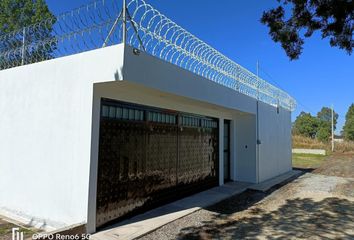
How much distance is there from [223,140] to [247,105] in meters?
1.61

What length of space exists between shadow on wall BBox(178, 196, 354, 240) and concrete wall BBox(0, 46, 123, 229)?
2.32 m

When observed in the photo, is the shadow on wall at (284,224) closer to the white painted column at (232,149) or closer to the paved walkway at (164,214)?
the paved walkway at (164,214)

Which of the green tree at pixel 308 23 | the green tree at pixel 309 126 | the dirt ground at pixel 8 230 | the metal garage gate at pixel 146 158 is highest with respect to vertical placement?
the green tree at pixel 309 126

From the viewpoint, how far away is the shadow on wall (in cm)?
523

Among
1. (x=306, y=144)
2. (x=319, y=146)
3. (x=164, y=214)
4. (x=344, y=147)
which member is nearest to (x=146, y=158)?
(x=164, y=214)

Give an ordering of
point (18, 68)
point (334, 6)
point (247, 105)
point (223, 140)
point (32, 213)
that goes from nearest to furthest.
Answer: point (334, 6)
point (32, 213)
point (18, 68)
point (247, 105)
point (223, 140)

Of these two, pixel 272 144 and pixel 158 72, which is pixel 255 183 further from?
pixel 158 72

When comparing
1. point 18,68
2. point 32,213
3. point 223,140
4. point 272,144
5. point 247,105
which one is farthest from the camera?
point 272,144

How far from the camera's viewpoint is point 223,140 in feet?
34.5

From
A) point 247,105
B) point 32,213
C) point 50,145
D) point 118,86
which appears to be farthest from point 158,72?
point 247,105

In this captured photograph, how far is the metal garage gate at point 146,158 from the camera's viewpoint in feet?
17.6

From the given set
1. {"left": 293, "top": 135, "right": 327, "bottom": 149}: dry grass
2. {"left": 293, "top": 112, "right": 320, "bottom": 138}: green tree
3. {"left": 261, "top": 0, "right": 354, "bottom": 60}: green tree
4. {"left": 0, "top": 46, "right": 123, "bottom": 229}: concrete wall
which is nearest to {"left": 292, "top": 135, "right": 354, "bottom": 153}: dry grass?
{"left": 293, "top": 135, "right": 327, "bottom": 149}: dry grass

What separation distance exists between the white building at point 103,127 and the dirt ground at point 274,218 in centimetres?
123

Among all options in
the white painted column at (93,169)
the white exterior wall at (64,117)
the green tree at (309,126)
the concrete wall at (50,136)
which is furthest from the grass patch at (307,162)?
the green tree at (309,126)
